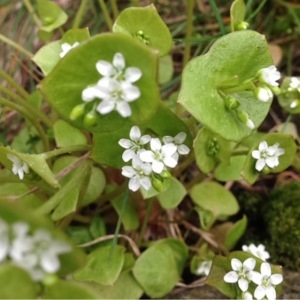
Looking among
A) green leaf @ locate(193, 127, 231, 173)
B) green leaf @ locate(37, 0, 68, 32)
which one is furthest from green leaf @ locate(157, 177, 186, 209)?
green leaf @ locate(37, 0, 68, 32)

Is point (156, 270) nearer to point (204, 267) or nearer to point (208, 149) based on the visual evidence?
point (204, 267)

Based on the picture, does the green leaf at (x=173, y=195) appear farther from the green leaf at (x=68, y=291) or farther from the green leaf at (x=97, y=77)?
the green leaf at (x=68, y=291)

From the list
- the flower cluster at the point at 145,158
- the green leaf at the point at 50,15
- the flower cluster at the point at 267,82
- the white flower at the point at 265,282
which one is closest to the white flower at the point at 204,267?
the white flower at the point at 265,282

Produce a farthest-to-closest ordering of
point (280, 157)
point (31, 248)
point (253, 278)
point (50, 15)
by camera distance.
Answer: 1. point (50, 15)
2. point (280, 157)
3. point (253, 278)
4. point (31, 248)

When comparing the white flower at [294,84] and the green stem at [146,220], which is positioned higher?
the white flower at [294,84]

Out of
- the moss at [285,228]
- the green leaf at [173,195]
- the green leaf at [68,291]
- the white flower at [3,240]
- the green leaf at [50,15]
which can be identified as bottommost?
the moss at [285,228]

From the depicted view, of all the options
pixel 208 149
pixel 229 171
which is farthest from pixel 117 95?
pixel 229 171

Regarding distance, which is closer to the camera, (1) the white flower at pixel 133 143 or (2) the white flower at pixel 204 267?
(1) the white flower at pixel 133 143
